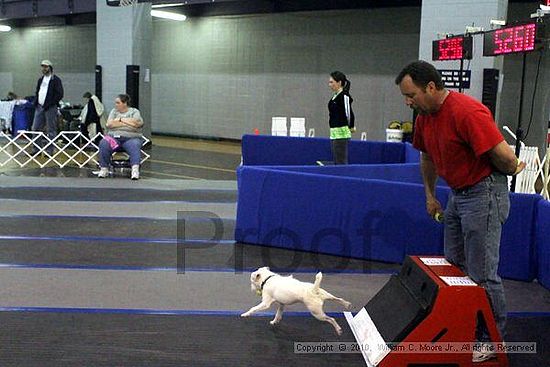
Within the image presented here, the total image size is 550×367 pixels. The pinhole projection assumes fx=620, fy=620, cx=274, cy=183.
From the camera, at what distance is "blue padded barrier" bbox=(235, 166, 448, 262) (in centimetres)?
Result: 510

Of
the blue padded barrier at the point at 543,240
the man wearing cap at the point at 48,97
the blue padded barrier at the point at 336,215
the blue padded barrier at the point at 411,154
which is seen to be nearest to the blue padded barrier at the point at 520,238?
the blue padded barrier at the point at 543,240

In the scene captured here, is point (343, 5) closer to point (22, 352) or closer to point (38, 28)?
point (38, 28)

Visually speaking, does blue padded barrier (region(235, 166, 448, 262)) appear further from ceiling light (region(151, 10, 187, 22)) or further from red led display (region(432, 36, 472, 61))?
ceiling light (region(151, 10, 187, 22))

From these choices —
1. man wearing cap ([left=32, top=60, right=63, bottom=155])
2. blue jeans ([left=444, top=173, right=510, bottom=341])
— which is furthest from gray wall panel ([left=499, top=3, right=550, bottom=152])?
blue jeans ([left=444, top=173, right=510, bottom=341])

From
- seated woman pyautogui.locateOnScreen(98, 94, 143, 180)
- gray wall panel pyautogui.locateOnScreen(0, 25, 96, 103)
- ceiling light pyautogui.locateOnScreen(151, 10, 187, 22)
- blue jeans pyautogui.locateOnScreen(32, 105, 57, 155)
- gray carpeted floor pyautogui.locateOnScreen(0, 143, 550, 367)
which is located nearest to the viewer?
gray carpeted floor pyautogui.locateOnScreen(0, 143, 550, 367)

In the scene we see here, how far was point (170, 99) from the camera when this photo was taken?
1808cm

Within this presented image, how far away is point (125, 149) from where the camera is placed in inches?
384

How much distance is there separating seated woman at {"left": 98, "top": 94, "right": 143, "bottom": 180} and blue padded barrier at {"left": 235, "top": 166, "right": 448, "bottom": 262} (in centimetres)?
434

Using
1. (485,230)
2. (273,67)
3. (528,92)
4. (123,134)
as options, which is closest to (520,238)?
(485,230)

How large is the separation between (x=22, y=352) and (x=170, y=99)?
50.0 ft

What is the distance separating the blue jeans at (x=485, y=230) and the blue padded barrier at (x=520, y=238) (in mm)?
1707

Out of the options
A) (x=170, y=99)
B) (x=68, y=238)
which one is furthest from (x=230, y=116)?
(x=68, y=238)

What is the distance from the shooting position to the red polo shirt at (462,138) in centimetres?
299

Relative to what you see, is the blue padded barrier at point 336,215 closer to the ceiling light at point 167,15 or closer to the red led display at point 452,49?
the red led display at point 452,49
